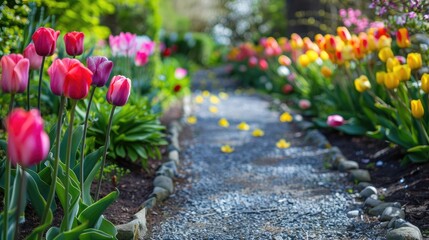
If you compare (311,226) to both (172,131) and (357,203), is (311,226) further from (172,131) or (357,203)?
(172,131)

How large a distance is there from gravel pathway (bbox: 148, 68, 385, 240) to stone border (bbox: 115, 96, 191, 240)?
0.26ft

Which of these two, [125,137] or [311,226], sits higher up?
[125,137]

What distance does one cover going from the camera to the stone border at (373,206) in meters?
2.71

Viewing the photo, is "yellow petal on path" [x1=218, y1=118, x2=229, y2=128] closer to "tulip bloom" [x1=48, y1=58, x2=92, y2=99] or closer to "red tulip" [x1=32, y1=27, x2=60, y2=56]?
"red tulip" [x1=32, y1=27, x2=60, y2=56]

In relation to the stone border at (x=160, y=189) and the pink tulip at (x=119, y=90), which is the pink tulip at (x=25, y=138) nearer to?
the pink tulip at (x=119, y=90)

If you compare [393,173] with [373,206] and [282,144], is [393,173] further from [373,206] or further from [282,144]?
[282,144]

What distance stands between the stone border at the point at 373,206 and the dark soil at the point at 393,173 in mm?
70

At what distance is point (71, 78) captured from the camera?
2010mm

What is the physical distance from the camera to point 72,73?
2000mm

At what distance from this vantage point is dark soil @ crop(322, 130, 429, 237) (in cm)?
315

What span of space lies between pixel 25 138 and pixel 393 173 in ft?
9.80

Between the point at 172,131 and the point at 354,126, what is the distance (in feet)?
5.74

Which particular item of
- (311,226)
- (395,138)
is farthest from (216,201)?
(395,138)

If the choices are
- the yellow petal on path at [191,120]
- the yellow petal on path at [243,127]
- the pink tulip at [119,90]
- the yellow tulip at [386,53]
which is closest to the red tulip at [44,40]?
the pink tulip at [119,90]
